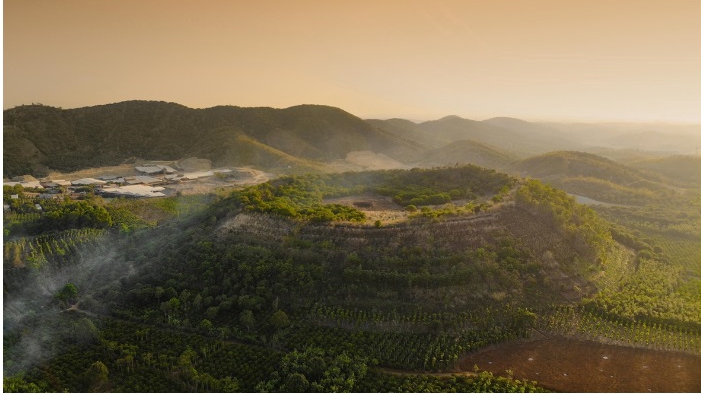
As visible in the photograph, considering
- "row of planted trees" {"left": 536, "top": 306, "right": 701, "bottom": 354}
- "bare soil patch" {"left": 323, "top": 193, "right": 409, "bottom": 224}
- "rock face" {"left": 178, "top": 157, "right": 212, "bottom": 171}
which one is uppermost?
"rock face" {"left": 178, "top": 157, "right": 212, "bottom": 171}

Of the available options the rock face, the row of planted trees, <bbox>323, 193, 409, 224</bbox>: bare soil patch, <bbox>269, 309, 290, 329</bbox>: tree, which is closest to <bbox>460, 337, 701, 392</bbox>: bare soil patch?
the row of planted trees

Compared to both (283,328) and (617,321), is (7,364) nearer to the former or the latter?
(283,328)

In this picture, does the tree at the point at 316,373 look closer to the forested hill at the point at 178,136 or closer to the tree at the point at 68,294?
the tree at the point at 68,294

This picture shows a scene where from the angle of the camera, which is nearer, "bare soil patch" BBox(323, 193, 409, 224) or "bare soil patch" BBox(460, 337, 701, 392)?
"bare soil patch" BBox(460, 337, 701, 392)

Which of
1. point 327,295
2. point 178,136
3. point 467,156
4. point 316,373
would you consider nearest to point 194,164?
point 178,136

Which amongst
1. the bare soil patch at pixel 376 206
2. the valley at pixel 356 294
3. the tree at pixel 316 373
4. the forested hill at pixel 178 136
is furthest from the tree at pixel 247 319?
the forested hill at pixel 178 136

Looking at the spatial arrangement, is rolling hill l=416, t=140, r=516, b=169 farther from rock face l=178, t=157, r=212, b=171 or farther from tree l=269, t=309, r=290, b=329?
tree l=269, t=309, r=290, b=329

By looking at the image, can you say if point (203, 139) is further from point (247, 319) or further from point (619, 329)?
point (619, 329)

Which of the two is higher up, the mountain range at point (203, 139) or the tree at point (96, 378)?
the mountain range at point (203, 139)
